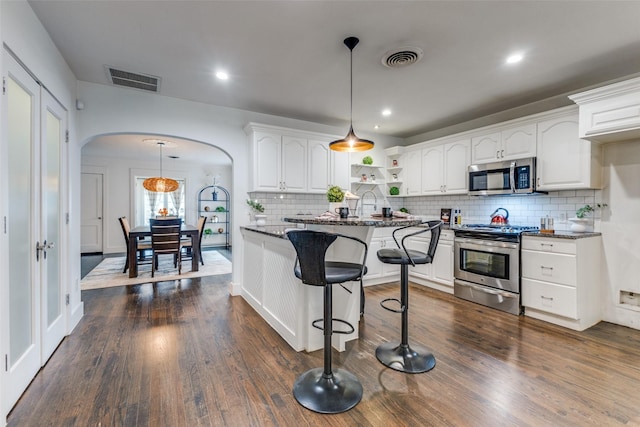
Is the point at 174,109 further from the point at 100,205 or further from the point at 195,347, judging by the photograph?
the point at 100,205

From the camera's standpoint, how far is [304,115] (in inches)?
169

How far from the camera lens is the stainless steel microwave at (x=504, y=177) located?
3475 millimetres

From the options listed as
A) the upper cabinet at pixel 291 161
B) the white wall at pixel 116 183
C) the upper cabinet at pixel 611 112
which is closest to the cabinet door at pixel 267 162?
the upper cabinet at pixel 291 161

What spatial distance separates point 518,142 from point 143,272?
6.14m

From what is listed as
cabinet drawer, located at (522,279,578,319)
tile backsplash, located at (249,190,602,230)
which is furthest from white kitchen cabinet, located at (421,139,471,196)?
cabinet drawer, located at (522,279,578,319)

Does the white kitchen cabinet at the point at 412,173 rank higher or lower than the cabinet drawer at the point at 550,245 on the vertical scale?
higher

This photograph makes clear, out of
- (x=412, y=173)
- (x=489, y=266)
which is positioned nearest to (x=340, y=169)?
(x=412, y=173)

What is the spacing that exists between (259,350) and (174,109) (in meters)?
2.99

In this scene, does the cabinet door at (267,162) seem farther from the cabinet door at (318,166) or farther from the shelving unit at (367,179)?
the shelving unit at (367,179)

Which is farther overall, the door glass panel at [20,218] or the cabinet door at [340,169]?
the cabinet door at [340,169]

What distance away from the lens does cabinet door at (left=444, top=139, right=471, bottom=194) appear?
4.22 metres

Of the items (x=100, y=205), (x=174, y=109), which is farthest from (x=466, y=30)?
(x=100, y=205)

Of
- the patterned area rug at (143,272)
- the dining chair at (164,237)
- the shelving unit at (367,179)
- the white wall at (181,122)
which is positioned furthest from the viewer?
the shelving unit at (367,179)

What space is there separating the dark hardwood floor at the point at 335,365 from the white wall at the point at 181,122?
4.99ft
